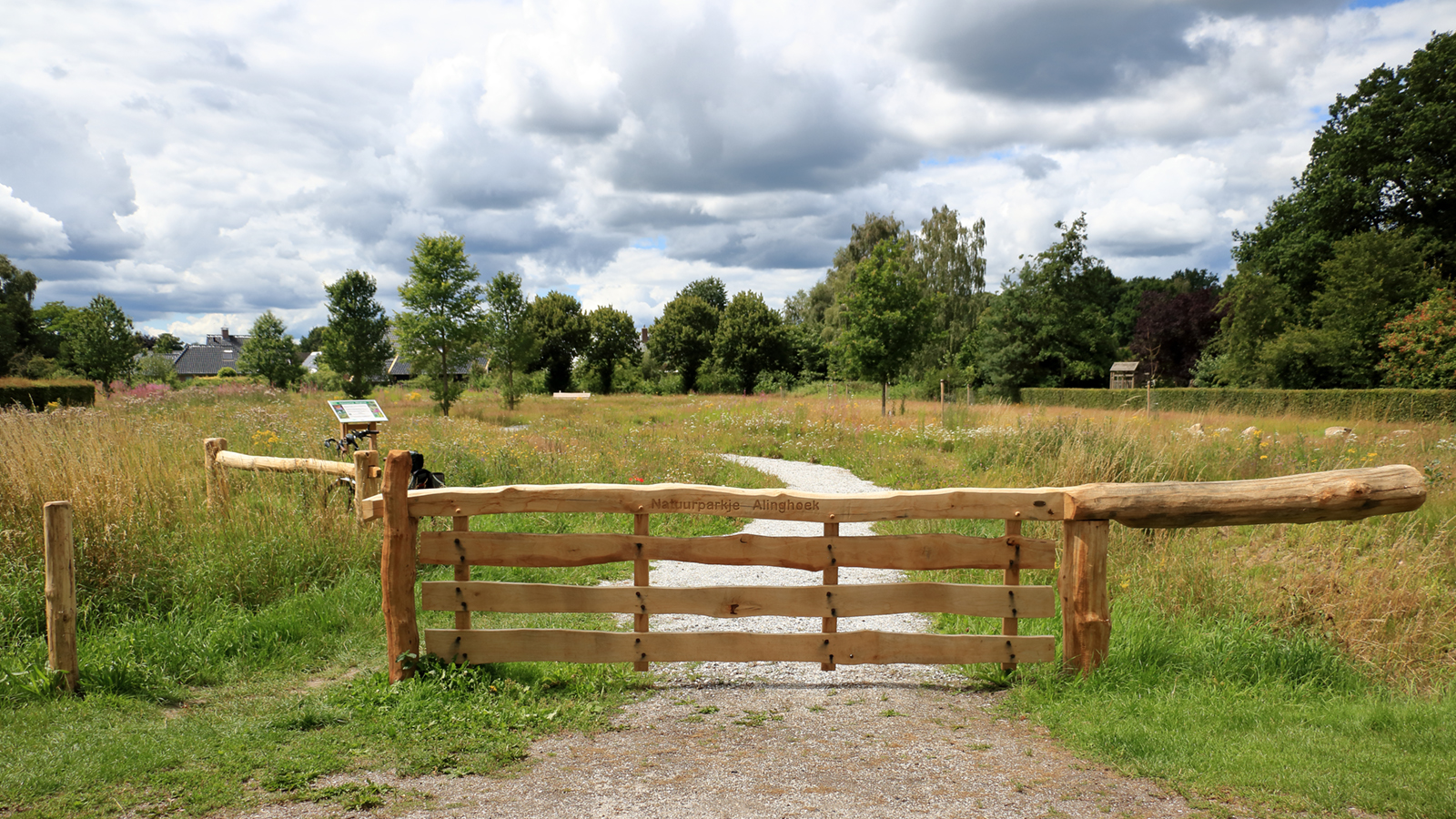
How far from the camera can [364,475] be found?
7234mm

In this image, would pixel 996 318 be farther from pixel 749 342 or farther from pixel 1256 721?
pixel 1256 721

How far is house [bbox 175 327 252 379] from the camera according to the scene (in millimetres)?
79688

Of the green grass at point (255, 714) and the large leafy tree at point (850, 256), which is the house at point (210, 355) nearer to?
the large leafy tree at point (850, 256)

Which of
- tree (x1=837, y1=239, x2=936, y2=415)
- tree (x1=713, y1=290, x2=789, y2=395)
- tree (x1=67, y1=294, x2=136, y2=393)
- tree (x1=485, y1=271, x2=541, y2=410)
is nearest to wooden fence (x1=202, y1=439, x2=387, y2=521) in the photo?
tree (x1=837, y1=239, x2=936, y2=415)

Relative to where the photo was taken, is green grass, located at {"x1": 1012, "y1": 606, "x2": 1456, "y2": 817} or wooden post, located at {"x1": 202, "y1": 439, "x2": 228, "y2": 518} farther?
wooden post, located at {"x1": 202, "y1": 439, "x2": 228, "y2": 518}

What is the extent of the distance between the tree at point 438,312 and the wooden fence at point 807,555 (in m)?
23.8

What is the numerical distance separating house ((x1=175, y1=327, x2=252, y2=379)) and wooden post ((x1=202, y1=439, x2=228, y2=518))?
82.6 m

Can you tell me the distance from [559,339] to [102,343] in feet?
87.6

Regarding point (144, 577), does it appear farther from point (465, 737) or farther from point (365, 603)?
point (465, 737)

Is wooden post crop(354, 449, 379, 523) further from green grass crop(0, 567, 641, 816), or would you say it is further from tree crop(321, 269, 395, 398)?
tree crop(321, 269, 395, 398)

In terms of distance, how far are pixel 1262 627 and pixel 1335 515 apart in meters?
1.28

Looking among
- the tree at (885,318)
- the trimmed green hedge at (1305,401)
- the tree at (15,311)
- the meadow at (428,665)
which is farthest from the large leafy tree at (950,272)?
the tree at (15,311)

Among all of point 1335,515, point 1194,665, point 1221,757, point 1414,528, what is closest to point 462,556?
point 1221,757

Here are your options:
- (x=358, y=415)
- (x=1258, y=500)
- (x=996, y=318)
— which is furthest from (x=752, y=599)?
(x=996, y=318)
